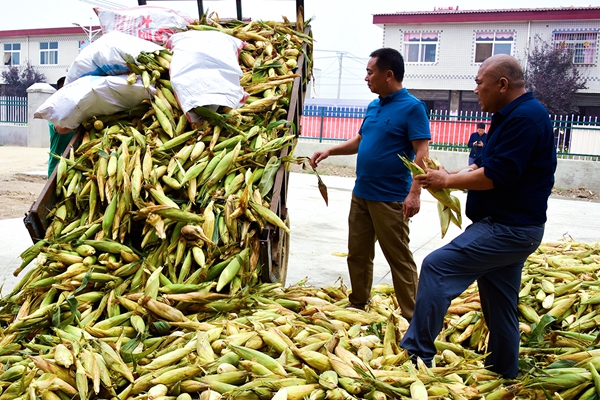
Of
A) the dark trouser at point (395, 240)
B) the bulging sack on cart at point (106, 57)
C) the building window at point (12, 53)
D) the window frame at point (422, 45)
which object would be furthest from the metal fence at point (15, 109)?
the dark trouser at point (395, 240)

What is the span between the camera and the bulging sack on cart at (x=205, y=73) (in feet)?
13.2

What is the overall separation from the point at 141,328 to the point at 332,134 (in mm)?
14894

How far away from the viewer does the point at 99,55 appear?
14.1 feet

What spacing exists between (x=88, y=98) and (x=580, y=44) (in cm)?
2546

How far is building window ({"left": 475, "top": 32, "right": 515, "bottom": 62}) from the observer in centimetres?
2587

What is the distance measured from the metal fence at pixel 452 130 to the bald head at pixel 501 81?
1173 centimetres

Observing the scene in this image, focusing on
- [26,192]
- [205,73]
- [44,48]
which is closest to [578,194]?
[26,192]

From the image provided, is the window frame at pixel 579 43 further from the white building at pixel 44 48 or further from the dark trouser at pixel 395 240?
the white building at pixel 44 48

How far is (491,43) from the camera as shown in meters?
26.2

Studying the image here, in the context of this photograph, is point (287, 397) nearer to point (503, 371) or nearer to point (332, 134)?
point (503, 371)

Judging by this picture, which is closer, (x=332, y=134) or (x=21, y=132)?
(x=332, y=134)

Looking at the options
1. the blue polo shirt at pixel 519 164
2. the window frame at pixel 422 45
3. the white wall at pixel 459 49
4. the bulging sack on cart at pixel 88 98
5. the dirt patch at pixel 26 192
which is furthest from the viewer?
the window frame at pixel 422 45

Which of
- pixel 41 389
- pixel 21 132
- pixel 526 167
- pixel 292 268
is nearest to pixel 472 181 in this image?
pixel 526 167

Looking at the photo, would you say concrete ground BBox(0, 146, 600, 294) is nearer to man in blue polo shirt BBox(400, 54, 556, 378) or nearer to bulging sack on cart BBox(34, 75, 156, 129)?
bulging sack on cart BBox(34, 75, 156, 129)
